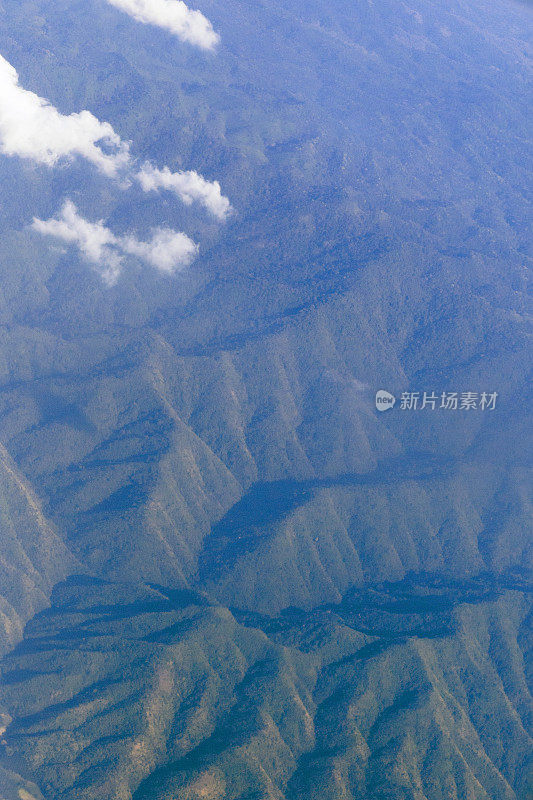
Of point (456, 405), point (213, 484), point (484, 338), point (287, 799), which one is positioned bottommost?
point (287, 799)

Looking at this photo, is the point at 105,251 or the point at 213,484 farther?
the point at 105,251

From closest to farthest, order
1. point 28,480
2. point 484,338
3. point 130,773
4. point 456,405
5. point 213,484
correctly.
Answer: point 130,773
point 28,480
point 213,484
point 456,405
point 484,338

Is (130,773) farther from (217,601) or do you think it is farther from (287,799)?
(217,601)

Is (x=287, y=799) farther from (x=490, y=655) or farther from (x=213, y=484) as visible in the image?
(x=213, y=484)

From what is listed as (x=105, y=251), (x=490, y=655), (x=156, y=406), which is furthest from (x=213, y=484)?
(x=105, y=251)

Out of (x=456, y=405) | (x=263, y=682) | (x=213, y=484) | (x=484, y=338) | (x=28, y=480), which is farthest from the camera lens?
(x=484, y=338)

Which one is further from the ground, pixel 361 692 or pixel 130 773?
pixel 361 692

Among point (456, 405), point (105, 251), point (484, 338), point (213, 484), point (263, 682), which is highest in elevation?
point (484, 338)

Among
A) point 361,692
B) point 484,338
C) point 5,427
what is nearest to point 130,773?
point 361,692

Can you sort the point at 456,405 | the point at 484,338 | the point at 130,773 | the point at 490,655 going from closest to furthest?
the point at 130,773, the point at 490,655, the point at 456,405, the point at 484,338
